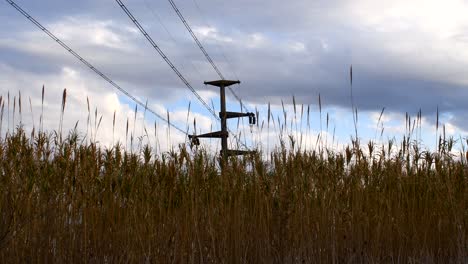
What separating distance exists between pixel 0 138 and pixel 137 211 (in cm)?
173

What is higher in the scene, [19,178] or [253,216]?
[19,178]

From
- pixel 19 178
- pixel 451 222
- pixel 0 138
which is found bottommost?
pixel 451 222

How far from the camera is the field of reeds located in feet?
15.0

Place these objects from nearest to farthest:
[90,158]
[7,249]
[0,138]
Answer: [7,249] < [90,158] < [0,138]

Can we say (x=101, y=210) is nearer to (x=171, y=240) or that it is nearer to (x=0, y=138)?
(x=171, y=240)

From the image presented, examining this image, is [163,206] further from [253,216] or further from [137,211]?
[253,216]

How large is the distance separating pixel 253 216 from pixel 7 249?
1993 mm

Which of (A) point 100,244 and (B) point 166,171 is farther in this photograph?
(B) point 166,171

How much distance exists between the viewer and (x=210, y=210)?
503cm

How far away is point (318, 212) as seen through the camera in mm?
5191

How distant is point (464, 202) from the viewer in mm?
5992

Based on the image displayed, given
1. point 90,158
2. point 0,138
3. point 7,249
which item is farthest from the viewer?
point 0,138

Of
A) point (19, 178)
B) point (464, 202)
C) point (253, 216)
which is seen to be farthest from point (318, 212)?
point (19, 178)

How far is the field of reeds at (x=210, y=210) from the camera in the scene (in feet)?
15.0
